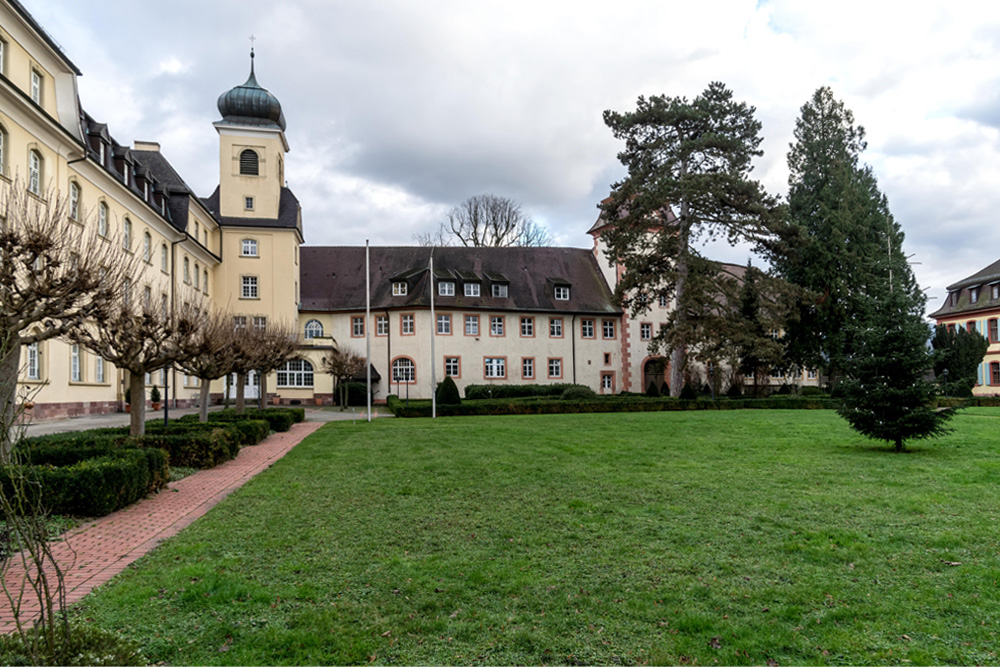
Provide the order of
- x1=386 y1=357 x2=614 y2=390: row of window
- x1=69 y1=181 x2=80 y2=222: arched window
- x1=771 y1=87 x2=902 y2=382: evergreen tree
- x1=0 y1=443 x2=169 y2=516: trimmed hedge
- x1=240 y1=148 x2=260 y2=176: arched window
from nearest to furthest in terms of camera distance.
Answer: x1=0 y1=443 x2=169 y2=516: trimmed hedge < x1=69 y1=181 x2=80 y2=222: arched window < x1=771 y1=87 x2=902 y2=382: evergreen tree < x1=240 y1=148 x2=260 y2=176: arched window < x1=386 y1=357 x2=614 y2=390: row of window

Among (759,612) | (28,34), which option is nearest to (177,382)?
(28,34)

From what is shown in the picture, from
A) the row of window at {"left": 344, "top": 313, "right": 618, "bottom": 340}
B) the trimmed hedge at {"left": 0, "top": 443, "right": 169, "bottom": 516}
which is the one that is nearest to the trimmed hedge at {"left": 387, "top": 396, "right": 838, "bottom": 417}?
the row of window at {"left": 344, "top": 313, "right": 618, "bottom": 340}

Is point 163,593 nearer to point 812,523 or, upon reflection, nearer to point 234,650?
point 234,650

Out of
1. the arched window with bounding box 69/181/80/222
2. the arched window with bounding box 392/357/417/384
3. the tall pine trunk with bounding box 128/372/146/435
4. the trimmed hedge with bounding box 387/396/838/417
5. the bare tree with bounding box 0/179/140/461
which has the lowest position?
the trimmed hedge with bounding box 387/396/838/417

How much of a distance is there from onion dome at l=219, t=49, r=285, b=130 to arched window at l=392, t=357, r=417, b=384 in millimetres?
15655

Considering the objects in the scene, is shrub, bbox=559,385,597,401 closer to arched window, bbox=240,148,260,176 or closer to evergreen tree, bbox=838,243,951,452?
evergreen tree, bbox=838,243,951,452

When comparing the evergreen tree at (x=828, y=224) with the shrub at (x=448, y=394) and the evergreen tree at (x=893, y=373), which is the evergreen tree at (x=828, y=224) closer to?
the shrub at (x=448, y=394)

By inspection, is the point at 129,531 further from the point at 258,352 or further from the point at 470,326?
the point at 470,326

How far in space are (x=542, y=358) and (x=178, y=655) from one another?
1560 inches

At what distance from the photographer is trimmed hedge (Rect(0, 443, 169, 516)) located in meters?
7.75

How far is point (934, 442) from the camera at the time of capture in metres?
14.8

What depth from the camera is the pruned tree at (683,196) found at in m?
31.5

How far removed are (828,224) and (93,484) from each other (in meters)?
39.2

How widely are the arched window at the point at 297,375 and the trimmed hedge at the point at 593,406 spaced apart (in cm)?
1077
